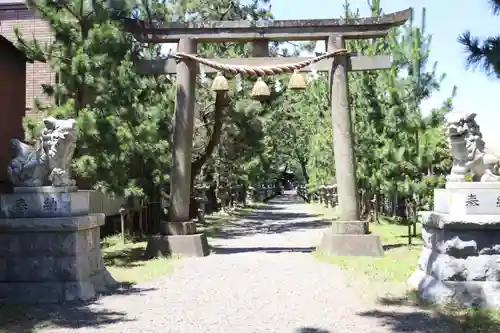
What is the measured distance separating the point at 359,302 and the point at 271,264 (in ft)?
13.0

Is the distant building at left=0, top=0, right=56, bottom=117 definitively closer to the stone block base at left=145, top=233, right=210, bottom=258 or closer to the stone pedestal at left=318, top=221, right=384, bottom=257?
the stone block base at left=145, top=233, right=210, bottom=258

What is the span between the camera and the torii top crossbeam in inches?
492

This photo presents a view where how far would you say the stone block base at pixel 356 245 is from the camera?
12.1 metres

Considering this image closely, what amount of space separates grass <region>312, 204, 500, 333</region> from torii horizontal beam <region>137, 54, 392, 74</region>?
4.13 metres

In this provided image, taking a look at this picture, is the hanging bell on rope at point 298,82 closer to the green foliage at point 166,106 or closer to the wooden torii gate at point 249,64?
the wooden torii gate at point 249,64

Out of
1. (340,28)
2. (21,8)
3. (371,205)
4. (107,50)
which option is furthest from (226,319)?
(371,205)

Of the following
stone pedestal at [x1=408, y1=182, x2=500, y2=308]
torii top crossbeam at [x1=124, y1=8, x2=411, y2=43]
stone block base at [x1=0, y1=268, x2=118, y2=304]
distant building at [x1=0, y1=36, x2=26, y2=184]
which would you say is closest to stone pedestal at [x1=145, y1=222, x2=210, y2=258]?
distant building at [x1=0, y1=36, x2=26, y2=184]

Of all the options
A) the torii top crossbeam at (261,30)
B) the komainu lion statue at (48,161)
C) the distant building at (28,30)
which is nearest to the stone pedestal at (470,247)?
the komainu lion statue at (48,161)

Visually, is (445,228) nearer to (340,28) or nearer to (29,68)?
(340,28)

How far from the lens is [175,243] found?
40.6 ft

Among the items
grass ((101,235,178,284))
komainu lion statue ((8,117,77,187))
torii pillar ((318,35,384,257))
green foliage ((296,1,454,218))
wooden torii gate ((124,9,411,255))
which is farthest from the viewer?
green foliage ((296,1,454,218))

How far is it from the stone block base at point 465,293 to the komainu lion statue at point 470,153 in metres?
1.32

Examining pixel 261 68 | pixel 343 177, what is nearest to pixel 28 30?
pixel 261 68

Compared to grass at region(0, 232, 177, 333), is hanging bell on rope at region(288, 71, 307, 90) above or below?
above
